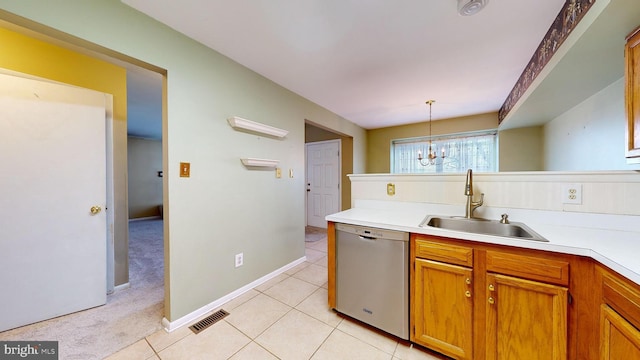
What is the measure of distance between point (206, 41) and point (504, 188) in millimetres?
2661

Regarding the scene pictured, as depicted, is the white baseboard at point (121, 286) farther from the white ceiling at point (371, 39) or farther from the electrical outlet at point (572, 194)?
the electrical outlet at point (572, 194)

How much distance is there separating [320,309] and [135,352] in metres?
1.30

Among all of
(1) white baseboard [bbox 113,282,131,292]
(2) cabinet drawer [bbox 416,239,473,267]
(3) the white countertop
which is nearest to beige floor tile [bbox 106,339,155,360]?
(1) white baseboard [bbox 113,282,131,292]

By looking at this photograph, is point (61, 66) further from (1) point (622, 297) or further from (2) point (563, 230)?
(2) point (563, 230)

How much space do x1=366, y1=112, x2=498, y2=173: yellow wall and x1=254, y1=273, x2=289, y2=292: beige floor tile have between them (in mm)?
3292

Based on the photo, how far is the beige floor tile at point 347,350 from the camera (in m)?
1.36

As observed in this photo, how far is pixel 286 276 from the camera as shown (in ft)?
8.12

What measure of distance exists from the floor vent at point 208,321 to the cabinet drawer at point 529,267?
6.46 feet

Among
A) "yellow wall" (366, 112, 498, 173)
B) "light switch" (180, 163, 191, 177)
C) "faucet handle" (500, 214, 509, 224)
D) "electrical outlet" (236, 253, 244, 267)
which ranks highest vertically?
"yellow wall" (366, 112, 498, 173)

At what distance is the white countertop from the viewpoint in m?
0.89

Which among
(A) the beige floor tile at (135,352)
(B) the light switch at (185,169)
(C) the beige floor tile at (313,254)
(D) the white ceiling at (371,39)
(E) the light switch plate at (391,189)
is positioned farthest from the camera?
(C) the beige floor tile at (313,254)

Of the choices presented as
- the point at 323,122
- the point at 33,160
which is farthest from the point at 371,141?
the point at 33,160

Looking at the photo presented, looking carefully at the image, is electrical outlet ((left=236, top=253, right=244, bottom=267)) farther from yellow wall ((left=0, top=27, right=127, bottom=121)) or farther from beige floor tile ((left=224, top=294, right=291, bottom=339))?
yellow wall ((left=0, top=27, right=127, bottom=121))

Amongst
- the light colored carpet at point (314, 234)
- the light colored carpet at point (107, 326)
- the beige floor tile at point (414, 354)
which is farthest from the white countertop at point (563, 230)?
the light colored carpet at point (314, 234)
